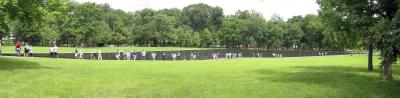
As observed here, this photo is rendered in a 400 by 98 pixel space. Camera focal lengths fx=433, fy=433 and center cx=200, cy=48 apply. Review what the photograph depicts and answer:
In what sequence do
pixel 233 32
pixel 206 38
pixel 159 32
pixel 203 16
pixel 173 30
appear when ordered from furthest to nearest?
pixel 203 16
pixel 206 38
pixel 233 32
pixel 173 30
pixel 159 32

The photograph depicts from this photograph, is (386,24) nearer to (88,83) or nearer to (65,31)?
(88,83)

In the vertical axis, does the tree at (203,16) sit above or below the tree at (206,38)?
above

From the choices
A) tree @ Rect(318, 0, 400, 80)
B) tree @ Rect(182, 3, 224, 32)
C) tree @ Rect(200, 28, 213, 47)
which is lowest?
tree @ Rect(318, 0, 400, 80)

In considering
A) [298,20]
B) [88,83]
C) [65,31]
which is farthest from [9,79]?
[298,20]

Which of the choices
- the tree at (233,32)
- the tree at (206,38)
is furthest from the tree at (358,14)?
the tree at (206,38)

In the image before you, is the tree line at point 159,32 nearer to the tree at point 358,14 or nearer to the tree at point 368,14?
the tree at point 358,14

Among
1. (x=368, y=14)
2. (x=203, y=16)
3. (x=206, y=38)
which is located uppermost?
(x=203, y=16)

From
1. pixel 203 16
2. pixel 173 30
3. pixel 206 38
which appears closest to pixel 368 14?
pixel 173 30

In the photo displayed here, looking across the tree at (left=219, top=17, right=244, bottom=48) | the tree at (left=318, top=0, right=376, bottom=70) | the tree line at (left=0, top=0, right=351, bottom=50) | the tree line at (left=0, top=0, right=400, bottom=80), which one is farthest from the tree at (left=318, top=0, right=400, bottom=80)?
the tree at (left=219, top=17, right=244, bottom=48)

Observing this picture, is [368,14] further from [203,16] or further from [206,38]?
[203,16]

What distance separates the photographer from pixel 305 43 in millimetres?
147000

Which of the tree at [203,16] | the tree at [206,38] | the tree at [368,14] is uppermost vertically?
the tree at [203,16]

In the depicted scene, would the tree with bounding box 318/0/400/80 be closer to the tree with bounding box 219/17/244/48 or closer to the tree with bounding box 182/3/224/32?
the tree with bounding box 219/17/244/48

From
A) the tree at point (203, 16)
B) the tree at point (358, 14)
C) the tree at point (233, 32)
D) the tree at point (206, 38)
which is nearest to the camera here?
the tree at point (358, 14)
